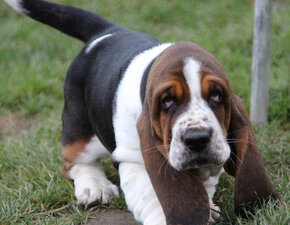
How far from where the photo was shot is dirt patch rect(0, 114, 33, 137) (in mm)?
5758

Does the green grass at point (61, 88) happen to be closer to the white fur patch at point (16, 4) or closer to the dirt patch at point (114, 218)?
the dirt patch at point (114, 218)

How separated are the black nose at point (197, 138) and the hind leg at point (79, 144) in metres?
1.45

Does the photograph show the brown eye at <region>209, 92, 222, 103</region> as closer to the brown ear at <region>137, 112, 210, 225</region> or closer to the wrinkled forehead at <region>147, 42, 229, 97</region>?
the wrinkled forehead at <region>147, 42, 229, 97</region>

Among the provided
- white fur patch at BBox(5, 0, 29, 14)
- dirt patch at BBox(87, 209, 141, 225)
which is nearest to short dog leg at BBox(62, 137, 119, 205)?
dirt patch at BBox(87, 209, 141, 225)

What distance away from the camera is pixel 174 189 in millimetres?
3350

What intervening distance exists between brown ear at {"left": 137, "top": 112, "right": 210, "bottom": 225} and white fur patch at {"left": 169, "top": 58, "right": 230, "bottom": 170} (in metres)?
0.16

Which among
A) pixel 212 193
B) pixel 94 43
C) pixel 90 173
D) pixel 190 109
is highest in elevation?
pixel 190 109

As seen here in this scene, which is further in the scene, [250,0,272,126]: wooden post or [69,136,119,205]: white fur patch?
[250,0,272,126]: wooden post

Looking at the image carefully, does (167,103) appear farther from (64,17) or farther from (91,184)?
(64,17)

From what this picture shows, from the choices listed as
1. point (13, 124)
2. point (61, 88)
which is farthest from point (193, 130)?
point (61, 88)

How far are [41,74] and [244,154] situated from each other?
3792 mm

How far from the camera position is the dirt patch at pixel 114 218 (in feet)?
13.0

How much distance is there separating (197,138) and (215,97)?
34 centimetres

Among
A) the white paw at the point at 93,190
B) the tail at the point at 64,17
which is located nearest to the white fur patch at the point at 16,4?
the tail at the point at 64,17
